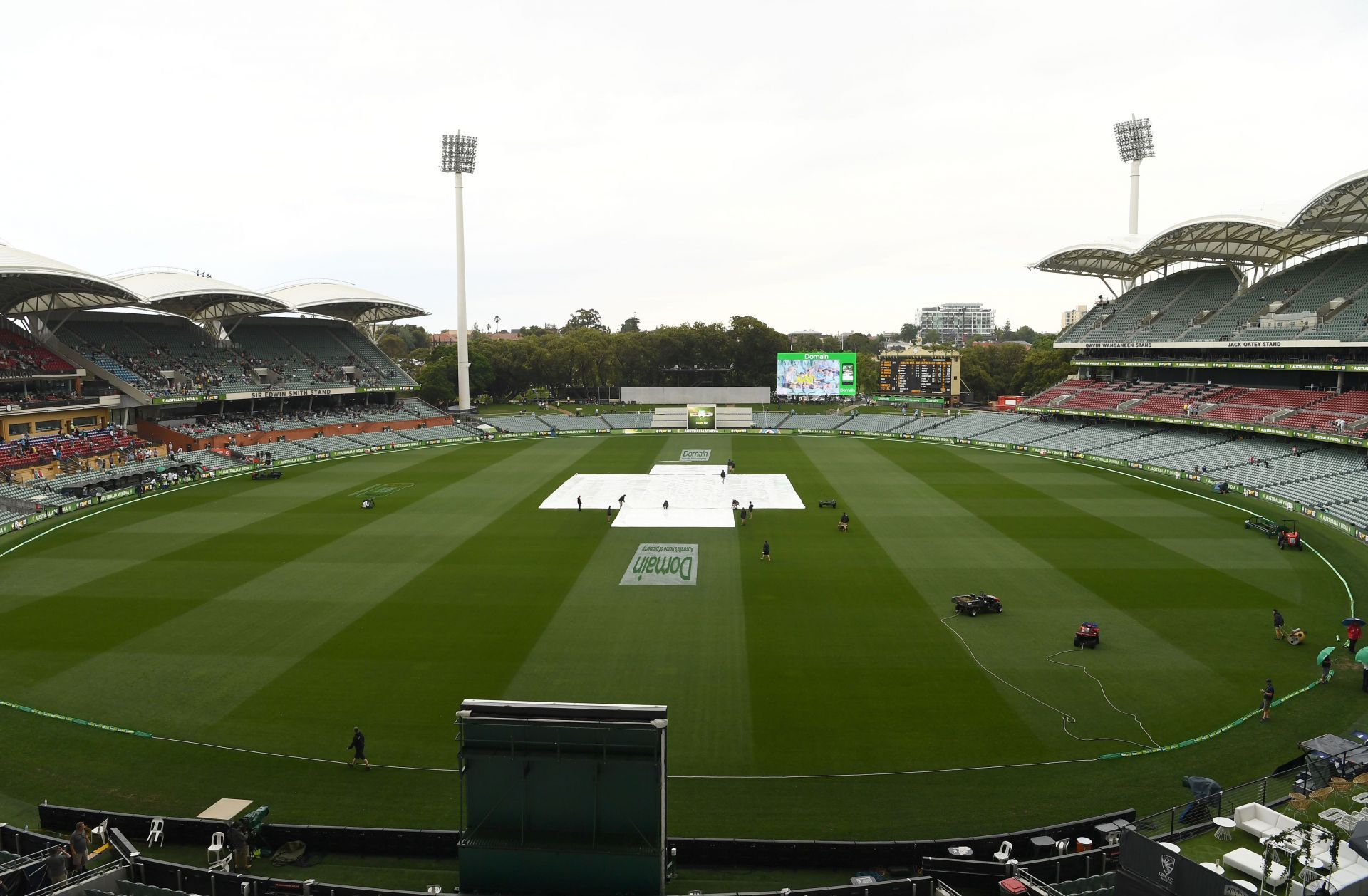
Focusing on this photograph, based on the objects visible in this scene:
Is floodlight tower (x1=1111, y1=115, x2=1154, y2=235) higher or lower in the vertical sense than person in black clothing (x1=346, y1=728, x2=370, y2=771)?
higher

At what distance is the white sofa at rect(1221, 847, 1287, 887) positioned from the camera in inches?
363

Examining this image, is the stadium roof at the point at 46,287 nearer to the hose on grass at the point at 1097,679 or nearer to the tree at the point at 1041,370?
the hose on grass at the point at 1097,679

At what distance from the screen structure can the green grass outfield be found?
1892 inches

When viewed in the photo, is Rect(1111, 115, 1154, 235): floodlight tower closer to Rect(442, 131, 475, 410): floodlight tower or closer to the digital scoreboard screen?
the digital scoreboard screen

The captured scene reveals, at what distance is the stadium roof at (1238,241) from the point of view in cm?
4391

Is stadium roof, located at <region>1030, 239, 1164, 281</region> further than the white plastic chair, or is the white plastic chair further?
stadium roof, located at <region>1030, 239, 1164, 281</region>

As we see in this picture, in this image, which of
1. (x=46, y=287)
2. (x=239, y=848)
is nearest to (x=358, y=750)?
(x=239, y=848)

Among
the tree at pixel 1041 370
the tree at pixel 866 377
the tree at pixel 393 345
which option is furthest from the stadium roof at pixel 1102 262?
the tree at pixel 393 345

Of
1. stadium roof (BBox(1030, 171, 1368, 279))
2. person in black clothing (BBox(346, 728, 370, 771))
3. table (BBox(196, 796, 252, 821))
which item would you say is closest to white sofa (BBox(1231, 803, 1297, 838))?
person in black clothing (BBox(346, 728, 370, 771))

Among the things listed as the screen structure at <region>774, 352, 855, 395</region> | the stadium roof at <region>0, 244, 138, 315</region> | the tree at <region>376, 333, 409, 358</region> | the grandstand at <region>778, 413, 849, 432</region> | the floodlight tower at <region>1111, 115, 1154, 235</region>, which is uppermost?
the floodlight tower at <region>1111, 115, 1154, 235</region>

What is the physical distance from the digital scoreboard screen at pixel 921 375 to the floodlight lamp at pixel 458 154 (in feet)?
183

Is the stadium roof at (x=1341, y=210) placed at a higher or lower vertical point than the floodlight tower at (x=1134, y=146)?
lower

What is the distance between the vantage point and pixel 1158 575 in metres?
27.9

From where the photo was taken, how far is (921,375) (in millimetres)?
97625
